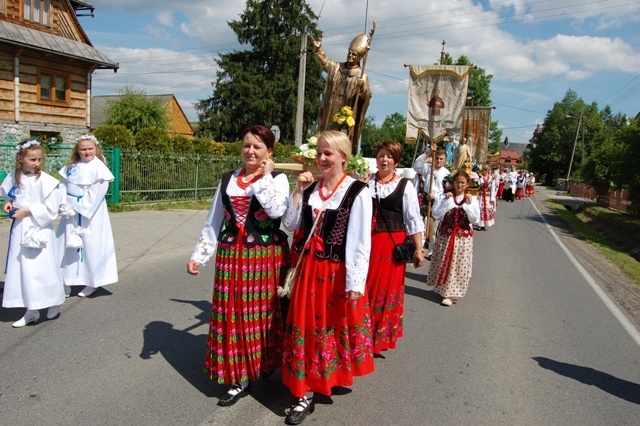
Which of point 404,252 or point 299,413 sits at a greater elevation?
point 404,252

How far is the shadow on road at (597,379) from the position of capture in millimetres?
4035

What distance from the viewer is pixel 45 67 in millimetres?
19766

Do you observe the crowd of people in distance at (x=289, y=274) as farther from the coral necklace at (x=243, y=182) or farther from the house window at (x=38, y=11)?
the house window at (x=38, y=11)

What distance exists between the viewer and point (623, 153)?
54.1 feet

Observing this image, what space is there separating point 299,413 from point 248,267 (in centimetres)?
101

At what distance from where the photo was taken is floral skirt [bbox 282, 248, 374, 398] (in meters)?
3.20

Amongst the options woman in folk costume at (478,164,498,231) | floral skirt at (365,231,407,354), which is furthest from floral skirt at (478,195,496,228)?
floral skirt at (365,231,407,354)

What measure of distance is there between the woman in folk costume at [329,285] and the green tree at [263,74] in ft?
113

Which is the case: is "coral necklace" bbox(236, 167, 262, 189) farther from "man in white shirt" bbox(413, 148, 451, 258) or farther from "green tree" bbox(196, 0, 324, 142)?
"green tree" bbox(196, 0, 324, 142)

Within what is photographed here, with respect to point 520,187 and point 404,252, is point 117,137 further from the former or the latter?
point 520,187

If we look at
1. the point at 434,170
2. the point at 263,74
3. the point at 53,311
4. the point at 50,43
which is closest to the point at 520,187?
the point at 263,74

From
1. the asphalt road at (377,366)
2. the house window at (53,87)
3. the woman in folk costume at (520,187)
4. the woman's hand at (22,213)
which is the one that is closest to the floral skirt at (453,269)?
the asphalt road at (377,366)

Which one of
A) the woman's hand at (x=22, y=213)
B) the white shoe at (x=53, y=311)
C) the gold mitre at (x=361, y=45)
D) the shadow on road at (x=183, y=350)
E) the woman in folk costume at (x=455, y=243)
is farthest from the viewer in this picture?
the woman in folk costume at (x=455, y=243)

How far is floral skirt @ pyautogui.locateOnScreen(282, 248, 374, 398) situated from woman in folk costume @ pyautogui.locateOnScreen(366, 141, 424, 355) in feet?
3.42
